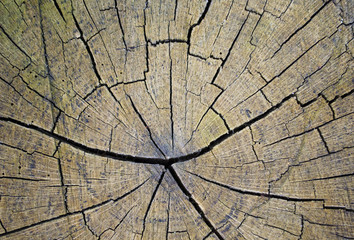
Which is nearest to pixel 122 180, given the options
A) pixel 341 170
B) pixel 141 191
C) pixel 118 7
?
pixel 141 191

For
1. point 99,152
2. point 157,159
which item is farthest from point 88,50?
point 157,159

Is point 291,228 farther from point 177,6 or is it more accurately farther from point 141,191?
point 177,6

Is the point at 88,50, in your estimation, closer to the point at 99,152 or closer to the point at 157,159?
the point at 99,152

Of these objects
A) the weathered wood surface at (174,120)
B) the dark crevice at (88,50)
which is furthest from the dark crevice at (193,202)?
the dark crevice at (88,50)

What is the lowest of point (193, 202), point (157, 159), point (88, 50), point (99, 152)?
point (193, 202)

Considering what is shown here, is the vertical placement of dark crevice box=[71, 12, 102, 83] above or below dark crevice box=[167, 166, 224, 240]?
above

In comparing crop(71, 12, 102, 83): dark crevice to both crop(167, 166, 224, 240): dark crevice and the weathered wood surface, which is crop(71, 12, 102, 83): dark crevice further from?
crop(167, 166, 224, 240): dark crevice

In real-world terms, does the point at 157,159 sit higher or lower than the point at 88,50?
lower

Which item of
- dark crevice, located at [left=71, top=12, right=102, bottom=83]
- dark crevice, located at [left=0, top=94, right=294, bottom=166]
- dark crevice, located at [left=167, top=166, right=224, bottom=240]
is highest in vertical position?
dark crevice, located at [left=71, top=12, right=102, bottom=83]

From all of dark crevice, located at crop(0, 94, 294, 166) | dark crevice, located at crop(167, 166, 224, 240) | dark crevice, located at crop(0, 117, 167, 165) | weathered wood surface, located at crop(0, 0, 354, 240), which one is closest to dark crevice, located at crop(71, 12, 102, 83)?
weathered wood surface, located at crop(0, 0, 354, 240)
